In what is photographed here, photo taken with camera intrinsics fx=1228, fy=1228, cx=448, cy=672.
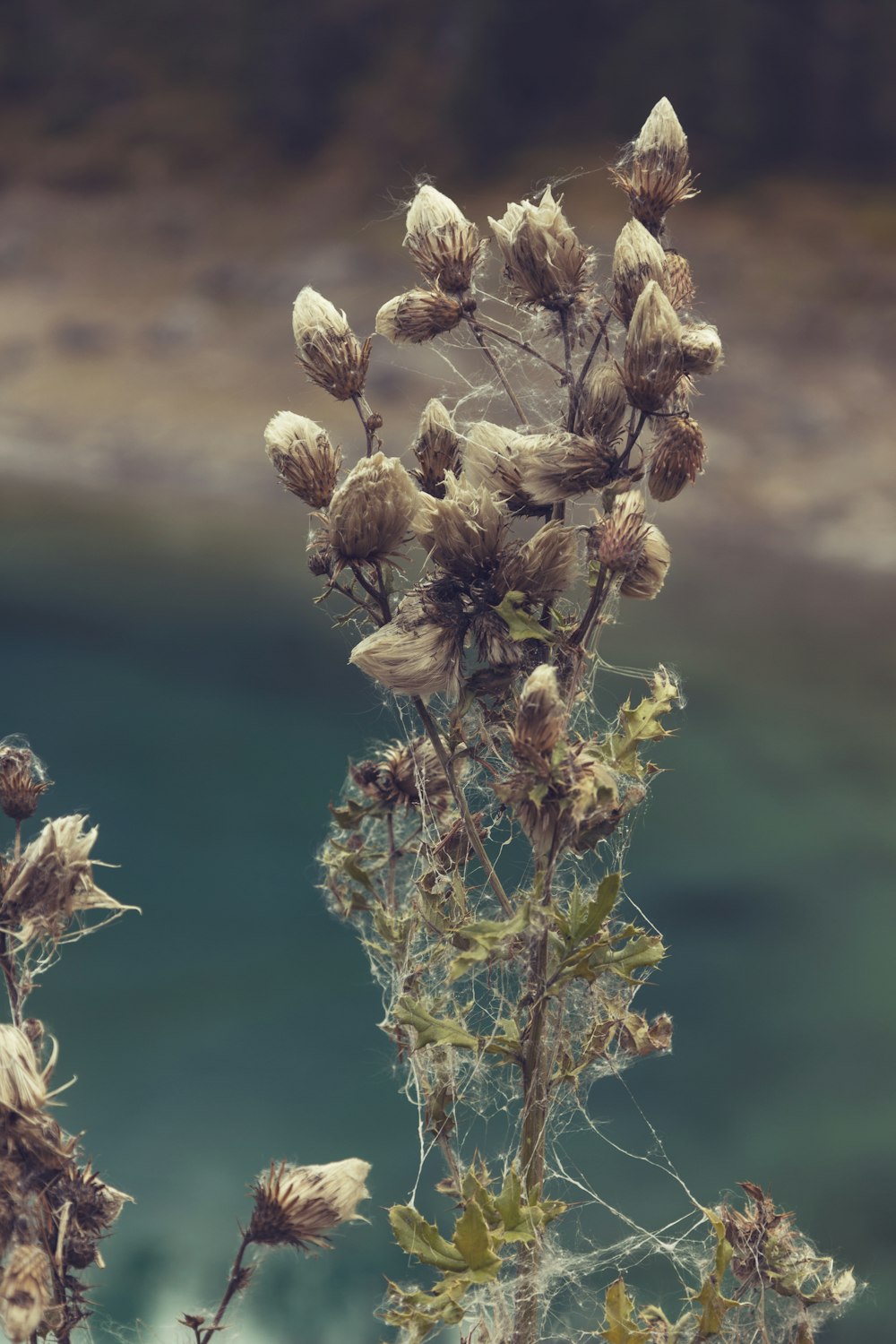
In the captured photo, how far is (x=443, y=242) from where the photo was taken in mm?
406

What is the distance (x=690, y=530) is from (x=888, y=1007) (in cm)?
72

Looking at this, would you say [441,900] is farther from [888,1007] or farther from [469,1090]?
[888,1007]

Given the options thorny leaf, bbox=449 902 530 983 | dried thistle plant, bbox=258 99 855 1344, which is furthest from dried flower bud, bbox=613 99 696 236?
thorny leaf, bbox=449 902 530 983

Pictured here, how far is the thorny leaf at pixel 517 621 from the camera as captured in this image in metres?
0.37

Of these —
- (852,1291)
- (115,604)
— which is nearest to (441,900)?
(852,1291)

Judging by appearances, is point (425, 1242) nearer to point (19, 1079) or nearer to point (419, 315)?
point (19, 1079)

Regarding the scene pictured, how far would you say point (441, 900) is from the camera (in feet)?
1.41

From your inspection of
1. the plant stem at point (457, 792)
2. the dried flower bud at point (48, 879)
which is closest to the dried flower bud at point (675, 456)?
the plant stem at point (457, 792)

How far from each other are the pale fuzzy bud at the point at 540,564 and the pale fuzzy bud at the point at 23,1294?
23 centimetres

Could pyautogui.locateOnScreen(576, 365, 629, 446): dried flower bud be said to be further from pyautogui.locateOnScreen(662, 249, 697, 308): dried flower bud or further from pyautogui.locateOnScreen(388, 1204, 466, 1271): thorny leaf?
pyautogui.locateOnScreen(388, 1204, 466, 1271): thorny leaf

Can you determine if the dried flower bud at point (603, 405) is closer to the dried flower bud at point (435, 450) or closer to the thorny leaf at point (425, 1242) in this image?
the dried flower bud at point (435, 450)

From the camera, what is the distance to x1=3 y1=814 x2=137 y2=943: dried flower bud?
1.23ft

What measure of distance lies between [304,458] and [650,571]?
12 cm

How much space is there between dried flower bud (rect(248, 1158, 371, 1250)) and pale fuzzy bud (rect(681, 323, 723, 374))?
27 centimetres
